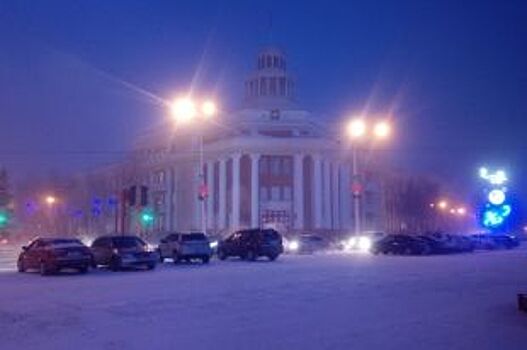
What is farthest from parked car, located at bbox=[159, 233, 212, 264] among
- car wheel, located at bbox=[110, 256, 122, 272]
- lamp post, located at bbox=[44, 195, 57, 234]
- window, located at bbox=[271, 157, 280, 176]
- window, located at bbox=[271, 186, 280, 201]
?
lamp post, located at bbox=[44, 195, 57, 234]

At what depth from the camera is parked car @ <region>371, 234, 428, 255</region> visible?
1810 inches

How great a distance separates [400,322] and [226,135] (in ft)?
266

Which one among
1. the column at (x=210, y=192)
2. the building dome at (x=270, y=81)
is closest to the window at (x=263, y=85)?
the building dome at (x=270, y=81)

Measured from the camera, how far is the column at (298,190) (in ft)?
287

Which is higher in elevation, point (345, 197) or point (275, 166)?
point (275, 166)

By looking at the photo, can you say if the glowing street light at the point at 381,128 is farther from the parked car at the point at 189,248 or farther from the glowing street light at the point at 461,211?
the glowing street light at the point at 461,211

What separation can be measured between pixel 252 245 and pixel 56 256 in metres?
12.9

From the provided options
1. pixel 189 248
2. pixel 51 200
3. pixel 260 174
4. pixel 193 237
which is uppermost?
pixel 260 174

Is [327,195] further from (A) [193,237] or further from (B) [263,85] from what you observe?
(A) [193,237]

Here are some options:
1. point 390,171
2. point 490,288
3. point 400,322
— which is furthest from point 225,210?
point 400,322

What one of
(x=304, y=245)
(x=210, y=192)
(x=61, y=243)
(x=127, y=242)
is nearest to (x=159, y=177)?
(x=210, y=192)

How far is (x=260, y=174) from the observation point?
8981 centimetres

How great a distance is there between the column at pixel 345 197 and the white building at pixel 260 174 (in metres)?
0.13

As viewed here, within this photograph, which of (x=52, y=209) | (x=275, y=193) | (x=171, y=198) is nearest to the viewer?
(x=275, y=193)
